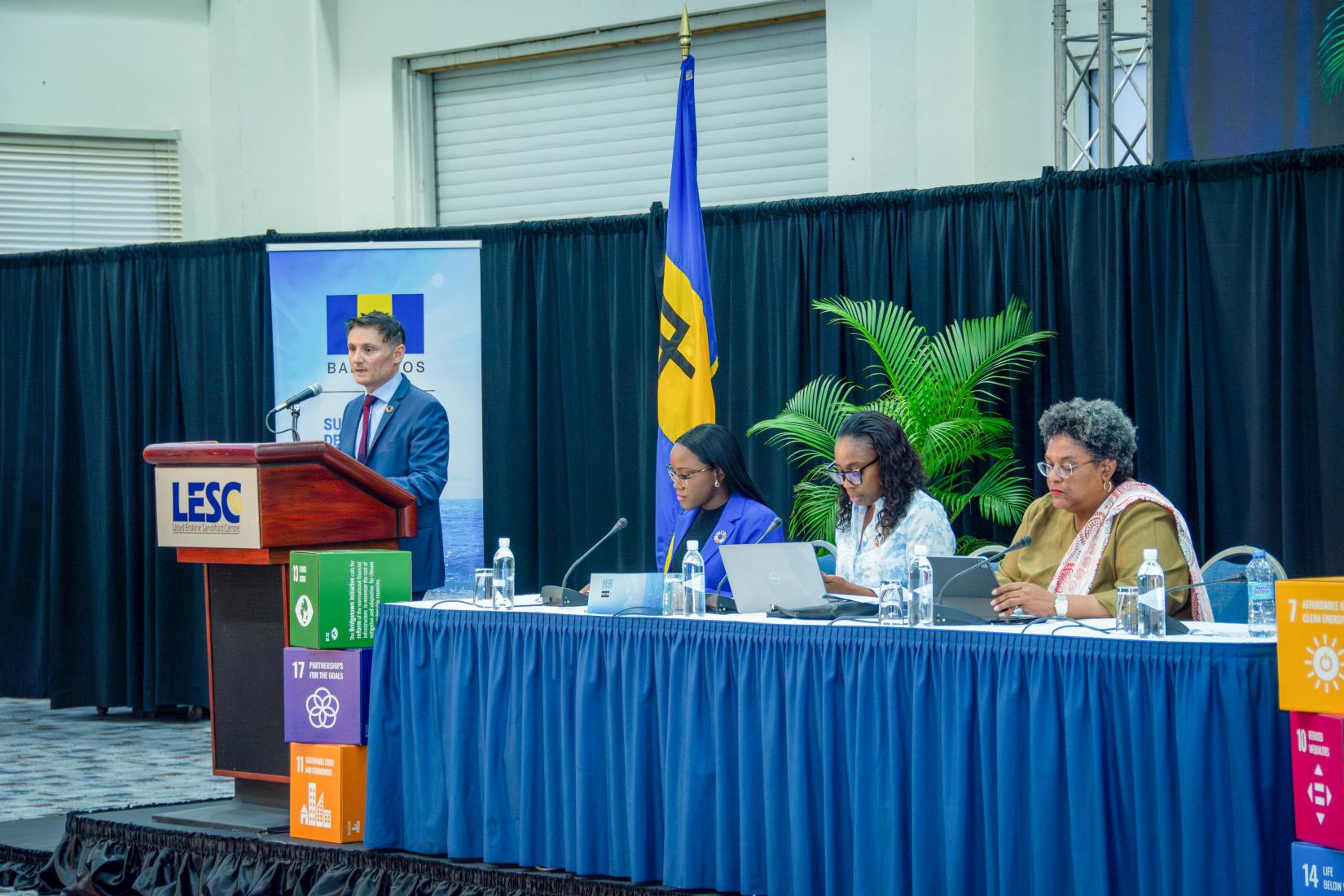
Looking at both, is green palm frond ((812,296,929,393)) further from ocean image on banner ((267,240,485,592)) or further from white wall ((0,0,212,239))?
white wall ((0,0,212,239))

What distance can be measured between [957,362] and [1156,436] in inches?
28.8

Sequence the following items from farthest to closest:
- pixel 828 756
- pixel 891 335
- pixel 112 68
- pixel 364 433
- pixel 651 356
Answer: pixel 112 68 → pixel 651 356 → pixel 891 335 → pixel 364 433 → pixel 828 756

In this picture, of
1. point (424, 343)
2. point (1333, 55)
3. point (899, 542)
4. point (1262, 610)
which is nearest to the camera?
point (1262, 610)

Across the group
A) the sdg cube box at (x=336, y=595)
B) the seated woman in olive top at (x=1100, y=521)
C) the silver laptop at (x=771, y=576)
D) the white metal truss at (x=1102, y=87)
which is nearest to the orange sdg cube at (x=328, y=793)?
the sdg cube box at (x=336, y=595)

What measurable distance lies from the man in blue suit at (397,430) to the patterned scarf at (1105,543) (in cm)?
217

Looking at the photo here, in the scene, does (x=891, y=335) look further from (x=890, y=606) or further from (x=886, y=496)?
(x=890, y=606)

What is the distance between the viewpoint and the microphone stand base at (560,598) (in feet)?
12.1

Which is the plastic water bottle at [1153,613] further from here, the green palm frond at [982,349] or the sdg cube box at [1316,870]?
the green palm frond at [982,349]

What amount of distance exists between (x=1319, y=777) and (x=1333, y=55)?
3338mm

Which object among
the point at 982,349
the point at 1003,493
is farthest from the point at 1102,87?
the point at 1003,493

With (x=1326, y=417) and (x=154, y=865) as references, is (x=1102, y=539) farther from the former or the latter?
(x=154, y=865)

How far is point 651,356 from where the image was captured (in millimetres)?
6324

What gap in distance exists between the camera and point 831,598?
347 centimetres

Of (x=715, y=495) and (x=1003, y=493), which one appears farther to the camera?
(x=1003, y=493)
